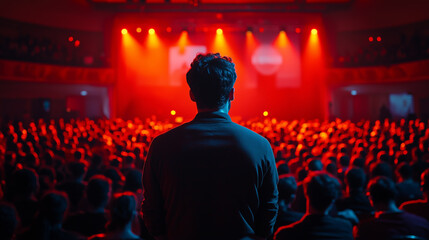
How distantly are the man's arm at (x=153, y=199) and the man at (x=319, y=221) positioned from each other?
1553 millimetres

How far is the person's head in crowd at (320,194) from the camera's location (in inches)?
136

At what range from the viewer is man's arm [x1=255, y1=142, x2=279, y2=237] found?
2.04m

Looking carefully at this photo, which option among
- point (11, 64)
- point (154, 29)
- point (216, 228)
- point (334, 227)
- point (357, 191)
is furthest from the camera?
point (154, 29)

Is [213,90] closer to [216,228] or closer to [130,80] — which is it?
[216,228]

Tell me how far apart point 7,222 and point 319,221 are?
2.32 m

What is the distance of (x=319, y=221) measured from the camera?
3301 mm

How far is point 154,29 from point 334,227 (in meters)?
27.4

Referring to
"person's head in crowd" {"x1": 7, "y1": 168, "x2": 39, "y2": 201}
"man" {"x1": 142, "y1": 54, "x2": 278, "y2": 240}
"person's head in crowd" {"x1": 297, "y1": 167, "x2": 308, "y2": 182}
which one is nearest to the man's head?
"man" {"x1": 142, "y1": 54, "x2": 278, "y2": 240}

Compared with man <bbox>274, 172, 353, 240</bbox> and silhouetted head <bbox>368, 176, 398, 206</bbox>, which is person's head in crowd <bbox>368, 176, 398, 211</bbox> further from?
man <bbox>274, 172, 353, 240</bbox>

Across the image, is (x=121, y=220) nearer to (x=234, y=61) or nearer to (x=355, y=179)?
(x=355, y=179)

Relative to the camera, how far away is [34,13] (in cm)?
2762

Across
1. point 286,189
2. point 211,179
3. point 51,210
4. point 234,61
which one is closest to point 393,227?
point 286,189

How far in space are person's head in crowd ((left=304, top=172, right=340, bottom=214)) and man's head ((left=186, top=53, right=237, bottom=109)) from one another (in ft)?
5.65

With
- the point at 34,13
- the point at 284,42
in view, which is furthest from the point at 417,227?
the point at 34,13
